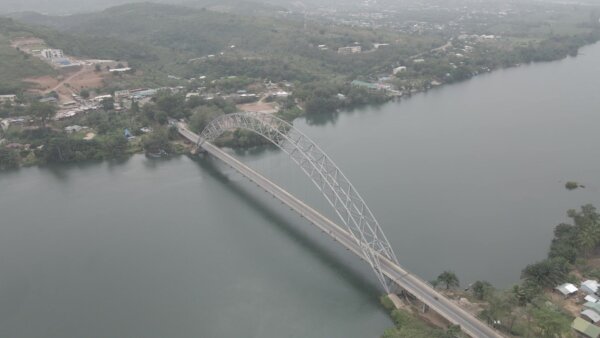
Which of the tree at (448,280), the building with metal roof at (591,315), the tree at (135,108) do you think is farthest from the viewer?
the tree at (135,108)

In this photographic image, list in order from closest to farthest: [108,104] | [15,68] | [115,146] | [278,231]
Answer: [278,231], [115,146], [108,104], [15,68]

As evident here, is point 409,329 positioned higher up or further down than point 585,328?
higher up

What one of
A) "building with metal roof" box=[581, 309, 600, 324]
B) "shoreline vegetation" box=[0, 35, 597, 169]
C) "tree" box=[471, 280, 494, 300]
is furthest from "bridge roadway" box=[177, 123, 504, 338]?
"shoreline vegetation" box=[0, 35, 597, 169]

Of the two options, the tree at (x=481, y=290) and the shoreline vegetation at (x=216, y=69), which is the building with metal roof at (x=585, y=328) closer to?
the tree at (x=481, y=290)

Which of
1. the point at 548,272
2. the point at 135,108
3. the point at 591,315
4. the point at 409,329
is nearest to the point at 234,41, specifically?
the point at 135,108

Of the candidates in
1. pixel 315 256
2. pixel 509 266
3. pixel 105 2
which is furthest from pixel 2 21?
pixel 105 2

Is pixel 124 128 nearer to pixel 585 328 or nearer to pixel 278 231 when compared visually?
pixel 278 231

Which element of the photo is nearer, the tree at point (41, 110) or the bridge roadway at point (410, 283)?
the bridge roadway at point (410, 283)

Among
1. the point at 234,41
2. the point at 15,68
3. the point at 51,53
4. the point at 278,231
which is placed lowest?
the point at 278,231

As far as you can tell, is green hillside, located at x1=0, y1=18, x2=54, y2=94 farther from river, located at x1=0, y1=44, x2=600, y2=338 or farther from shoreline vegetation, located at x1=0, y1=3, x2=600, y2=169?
river, located at x1=0, y1=44, x2=600, y2=338

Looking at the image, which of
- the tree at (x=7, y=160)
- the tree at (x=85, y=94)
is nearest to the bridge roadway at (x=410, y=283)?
the tree at (x=7, y=160)
